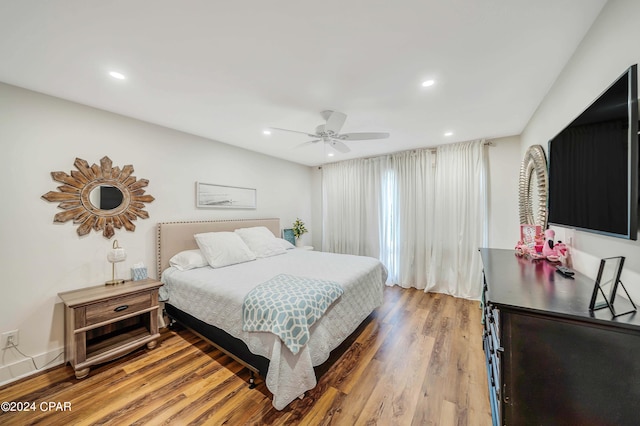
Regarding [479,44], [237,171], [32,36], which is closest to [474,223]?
[479,44]

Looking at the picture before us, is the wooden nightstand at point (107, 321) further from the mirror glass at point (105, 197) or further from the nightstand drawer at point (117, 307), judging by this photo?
the mirror glass at point (105, 197)

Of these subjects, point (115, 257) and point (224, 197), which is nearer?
point (115, 257)

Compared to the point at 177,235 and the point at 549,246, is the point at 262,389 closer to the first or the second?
the point at 177,235

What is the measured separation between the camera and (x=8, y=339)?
190 cm

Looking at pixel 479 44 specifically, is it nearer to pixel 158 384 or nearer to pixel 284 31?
pixel 284 31

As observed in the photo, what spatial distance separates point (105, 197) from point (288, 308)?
2.33 m

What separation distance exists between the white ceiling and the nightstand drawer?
74.8 inches

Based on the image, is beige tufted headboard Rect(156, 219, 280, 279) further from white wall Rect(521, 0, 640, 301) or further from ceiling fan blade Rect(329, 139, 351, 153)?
white wall Rect(521, 0, 640, 301)

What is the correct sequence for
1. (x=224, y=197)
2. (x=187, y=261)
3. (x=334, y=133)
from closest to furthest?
(x=334, y=133)
(x=187, y=261)
(x=224, y=197)

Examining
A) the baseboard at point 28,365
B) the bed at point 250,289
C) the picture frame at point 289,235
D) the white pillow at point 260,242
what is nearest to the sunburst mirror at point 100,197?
the bed at point 250,289

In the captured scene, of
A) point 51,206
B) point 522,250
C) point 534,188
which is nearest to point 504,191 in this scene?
point 534,188

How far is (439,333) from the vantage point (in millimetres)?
2568

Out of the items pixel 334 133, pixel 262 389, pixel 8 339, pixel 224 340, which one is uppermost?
pixel 334 133

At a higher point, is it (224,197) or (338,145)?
(338,145)
